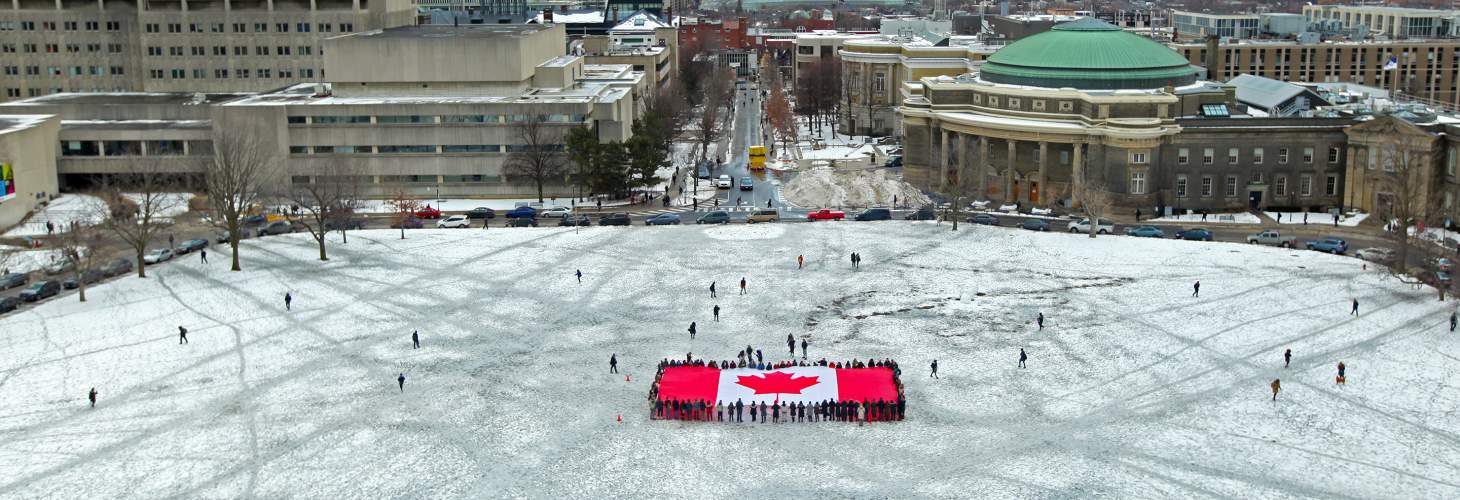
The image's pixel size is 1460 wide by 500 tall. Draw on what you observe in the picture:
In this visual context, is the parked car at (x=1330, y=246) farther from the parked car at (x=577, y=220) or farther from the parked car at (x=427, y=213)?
the parked car at (x=427, y=213)

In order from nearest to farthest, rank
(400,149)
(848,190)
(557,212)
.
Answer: (557,212) < (400,149) < (848,190)

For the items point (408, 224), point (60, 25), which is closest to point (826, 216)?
point (408, 224)

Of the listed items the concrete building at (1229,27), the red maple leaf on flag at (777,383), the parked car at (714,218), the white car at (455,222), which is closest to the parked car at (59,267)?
the white car at (455,222)

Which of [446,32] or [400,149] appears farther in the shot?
[446,32]

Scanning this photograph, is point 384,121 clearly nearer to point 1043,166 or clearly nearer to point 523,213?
point 523,213

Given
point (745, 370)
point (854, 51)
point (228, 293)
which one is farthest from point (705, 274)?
point (854, 51)

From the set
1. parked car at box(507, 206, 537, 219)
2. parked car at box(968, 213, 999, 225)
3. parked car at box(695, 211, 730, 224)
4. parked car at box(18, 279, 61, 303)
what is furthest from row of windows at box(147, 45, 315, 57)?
parked car at box(968, 213, 999, 225)

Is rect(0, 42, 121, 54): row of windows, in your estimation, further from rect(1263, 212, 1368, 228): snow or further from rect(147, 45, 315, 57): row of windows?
rect(1263, 212, 1368, 228): snow
